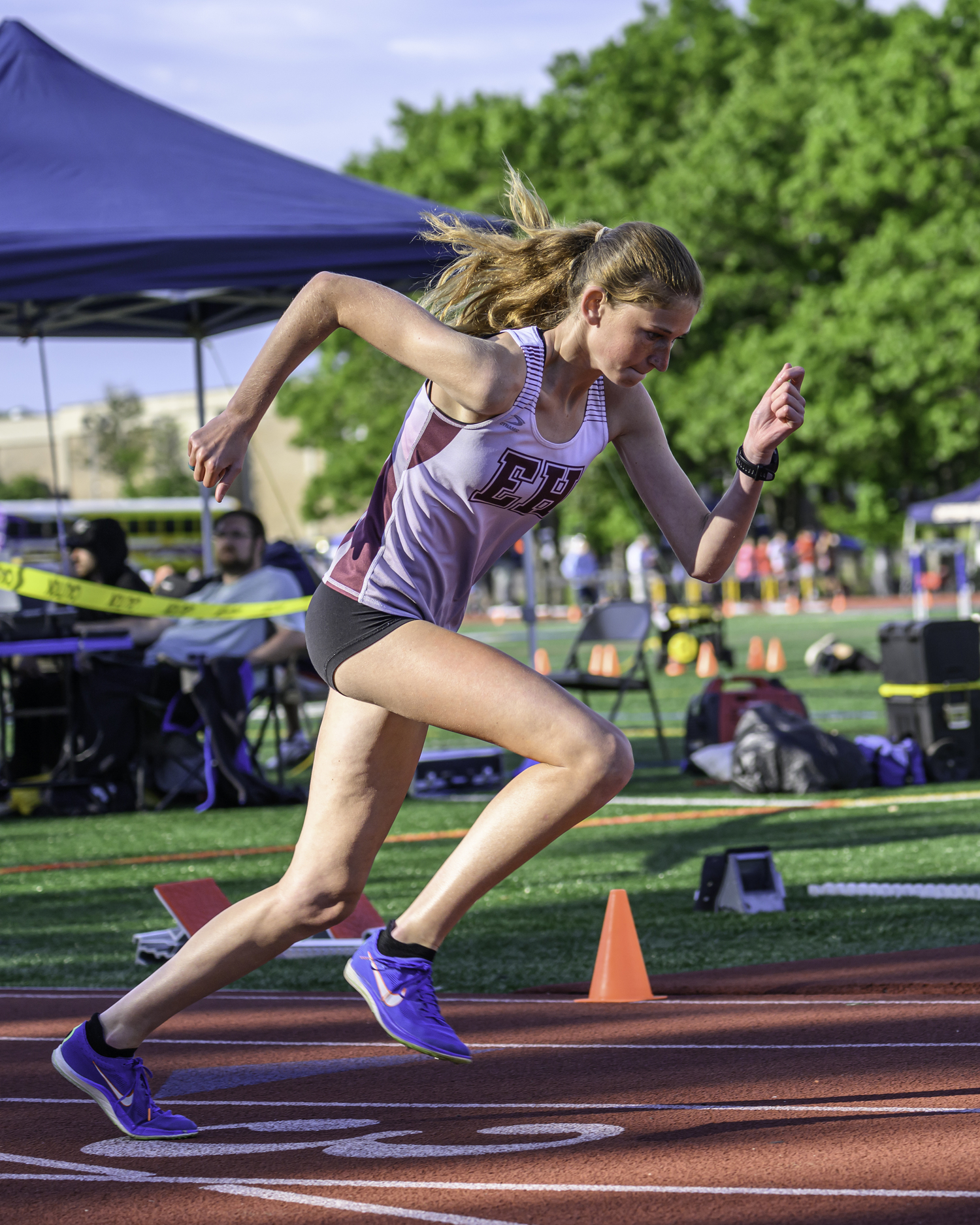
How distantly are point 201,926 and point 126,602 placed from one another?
551 cm

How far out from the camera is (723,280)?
130 feet

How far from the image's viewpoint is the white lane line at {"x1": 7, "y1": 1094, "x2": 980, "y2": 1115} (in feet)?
11.6

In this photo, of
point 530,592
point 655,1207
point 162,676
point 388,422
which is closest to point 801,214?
point 388,422

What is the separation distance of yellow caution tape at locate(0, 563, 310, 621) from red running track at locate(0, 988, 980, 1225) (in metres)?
5.02

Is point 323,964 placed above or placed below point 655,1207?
below

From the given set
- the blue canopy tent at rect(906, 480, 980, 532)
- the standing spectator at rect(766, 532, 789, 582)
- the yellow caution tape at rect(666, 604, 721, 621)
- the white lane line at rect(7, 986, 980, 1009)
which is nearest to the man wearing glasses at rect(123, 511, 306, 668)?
the white lane line at rect(7, 986, 980, 1009)

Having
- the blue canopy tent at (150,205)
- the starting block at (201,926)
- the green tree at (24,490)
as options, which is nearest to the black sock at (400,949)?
the starting block at (201,926)

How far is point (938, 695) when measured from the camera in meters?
10.4

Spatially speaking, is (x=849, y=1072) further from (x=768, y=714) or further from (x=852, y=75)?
(x=852, y=75)

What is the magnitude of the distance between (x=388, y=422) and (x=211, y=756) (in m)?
37.5

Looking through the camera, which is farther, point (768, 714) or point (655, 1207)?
point (768, 714)

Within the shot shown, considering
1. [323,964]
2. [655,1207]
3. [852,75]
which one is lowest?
[323,964]

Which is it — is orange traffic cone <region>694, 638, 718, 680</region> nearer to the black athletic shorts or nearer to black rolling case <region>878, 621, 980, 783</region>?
black rolling case <region>878, 621, 980, 783</region>

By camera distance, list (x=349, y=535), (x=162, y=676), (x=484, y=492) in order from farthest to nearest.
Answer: (x=162, y=676) → (x=349, y=535) → (x=484, y=492)
